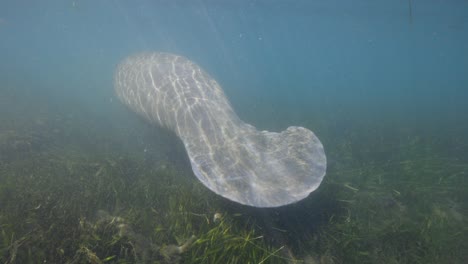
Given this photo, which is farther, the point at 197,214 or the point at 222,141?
the point at 222,141

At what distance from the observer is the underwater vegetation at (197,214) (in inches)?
142

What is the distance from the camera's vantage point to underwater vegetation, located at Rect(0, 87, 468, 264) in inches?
142

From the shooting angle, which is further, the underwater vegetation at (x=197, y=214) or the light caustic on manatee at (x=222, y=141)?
the light caustic on manatee at (x=222, y=141)

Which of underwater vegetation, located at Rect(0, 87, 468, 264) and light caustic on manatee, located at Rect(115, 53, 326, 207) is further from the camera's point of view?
light caustic on manatee, located at Rect(115, 53, 326, 207)

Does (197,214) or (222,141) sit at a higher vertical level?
(222,141)

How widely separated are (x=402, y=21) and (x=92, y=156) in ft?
161

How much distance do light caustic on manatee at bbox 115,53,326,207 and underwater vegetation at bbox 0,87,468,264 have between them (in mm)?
713

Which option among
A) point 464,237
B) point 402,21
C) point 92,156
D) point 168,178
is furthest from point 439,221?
point 402,21

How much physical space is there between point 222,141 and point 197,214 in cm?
136

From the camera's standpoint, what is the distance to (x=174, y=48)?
117312mm

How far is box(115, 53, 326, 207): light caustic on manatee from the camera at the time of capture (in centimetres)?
390

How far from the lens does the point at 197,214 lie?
4422 mm

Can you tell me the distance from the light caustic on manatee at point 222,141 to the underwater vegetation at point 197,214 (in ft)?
2.34

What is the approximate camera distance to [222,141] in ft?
16.6
